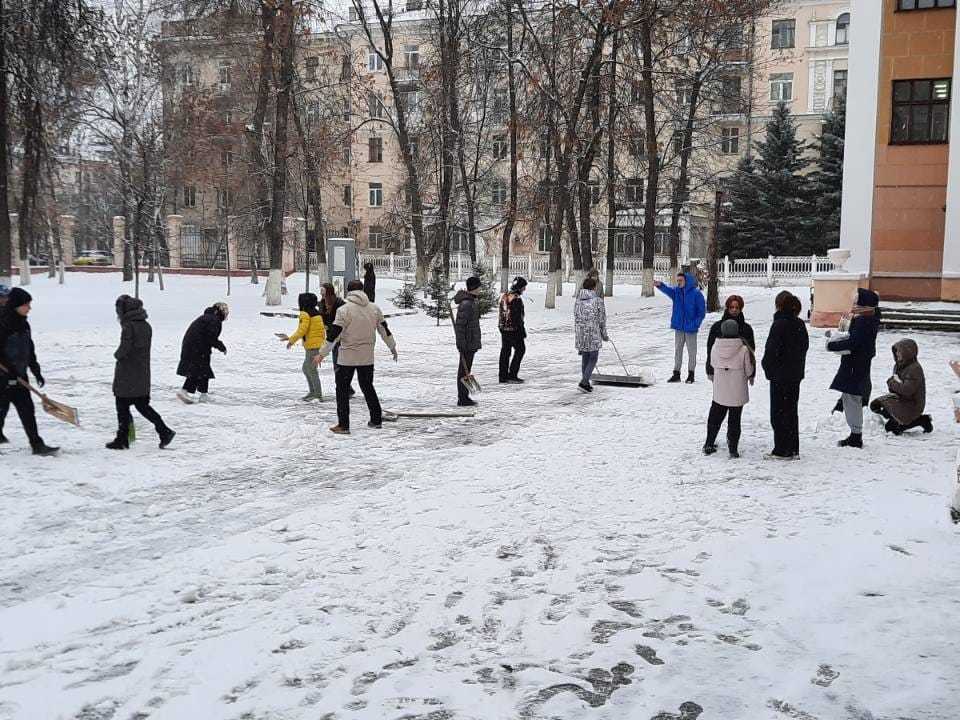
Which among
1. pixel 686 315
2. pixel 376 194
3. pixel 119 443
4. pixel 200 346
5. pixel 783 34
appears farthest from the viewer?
pixel 376 194

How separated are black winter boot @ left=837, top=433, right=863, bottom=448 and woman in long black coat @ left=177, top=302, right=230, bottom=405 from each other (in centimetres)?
757

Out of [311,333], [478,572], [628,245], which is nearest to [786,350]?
[478,572]

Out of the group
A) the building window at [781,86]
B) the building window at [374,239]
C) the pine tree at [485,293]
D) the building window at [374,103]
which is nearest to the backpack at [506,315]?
the pine tree at [485,293]

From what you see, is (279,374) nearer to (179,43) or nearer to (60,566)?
(60,566)

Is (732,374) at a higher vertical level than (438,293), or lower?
lower

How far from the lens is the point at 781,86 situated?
53031 mm

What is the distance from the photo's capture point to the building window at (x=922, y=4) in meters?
22.2

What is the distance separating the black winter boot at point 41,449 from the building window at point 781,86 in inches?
2007

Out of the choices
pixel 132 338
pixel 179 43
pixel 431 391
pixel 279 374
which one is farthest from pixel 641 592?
pixel 179 43

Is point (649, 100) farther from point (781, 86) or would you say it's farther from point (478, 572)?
point (781, 86)

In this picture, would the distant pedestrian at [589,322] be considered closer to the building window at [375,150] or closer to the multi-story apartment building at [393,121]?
the multi-story apartment building at [393,121]

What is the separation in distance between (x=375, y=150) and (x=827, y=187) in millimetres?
27599

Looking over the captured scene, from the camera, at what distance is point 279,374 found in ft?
50.6

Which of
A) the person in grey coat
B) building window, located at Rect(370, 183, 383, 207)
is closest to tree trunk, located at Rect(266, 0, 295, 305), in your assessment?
the person in grey coat
